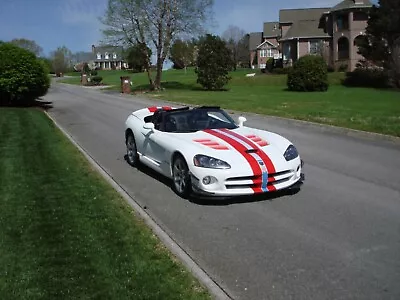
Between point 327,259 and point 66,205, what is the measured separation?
3.74m

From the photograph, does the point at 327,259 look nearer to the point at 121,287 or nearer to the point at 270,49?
the point at 121,287

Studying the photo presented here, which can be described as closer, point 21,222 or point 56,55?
point 21,222

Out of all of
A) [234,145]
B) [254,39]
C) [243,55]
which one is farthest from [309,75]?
[254,39]

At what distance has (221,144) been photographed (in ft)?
23.9

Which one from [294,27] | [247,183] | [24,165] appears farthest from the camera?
[294,27]

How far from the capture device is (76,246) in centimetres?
511

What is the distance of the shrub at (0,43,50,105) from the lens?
989 inches

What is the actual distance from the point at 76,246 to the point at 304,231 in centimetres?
258

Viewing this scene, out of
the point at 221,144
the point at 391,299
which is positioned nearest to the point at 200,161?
the point at 221,144

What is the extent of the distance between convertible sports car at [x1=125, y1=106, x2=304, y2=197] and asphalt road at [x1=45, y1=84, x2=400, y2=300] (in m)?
0.28

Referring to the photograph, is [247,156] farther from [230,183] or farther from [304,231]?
[304,231]

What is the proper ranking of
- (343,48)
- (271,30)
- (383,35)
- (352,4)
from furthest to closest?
(271,30) < (343,48) < (352,4) < (383,35)

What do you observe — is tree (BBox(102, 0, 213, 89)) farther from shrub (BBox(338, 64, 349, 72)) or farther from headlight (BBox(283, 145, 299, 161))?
headlight (BBox(283, 145, 299, 161))

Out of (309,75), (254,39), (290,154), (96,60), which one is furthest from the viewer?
(96,60)
